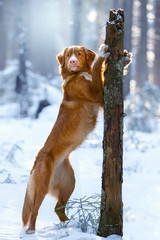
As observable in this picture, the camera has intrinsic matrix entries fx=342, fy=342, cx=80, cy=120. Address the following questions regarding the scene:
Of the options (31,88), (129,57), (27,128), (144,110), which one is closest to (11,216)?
(129,57)

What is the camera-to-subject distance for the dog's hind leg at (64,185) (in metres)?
4.49

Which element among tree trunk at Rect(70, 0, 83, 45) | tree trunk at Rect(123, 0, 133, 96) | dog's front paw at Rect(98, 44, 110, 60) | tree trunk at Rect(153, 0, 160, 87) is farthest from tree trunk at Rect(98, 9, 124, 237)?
tree trunk at Rect(70, 0, 83, 45)

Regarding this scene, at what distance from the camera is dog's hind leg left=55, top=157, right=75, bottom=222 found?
4.49m

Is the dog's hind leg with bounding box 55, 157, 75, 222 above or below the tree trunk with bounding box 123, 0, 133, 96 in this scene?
below

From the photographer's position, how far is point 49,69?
89.2ft

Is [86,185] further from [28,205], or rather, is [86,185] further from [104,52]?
[104,52]

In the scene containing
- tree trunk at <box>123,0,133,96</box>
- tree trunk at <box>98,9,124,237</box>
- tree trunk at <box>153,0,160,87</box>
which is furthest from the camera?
tree trunk at <box>153,0,160,87</box>

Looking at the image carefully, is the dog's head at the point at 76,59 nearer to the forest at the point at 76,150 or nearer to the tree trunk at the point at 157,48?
the forest at the point at 76,150

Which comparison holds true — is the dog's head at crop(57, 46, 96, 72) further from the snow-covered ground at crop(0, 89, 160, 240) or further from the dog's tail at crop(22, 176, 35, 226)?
the dog's tail at crop(22, 176, 35, 226)

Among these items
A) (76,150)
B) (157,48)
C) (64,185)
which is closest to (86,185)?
(64,185)

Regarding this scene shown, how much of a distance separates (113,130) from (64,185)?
1.35 metres

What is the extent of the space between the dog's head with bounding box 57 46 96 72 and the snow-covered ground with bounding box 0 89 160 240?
78cm

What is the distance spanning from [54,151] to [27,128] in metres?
7.63

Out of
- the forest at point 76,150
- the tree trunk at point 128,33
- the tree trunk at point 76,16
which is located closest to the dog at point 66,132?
the forest at point 76,150
